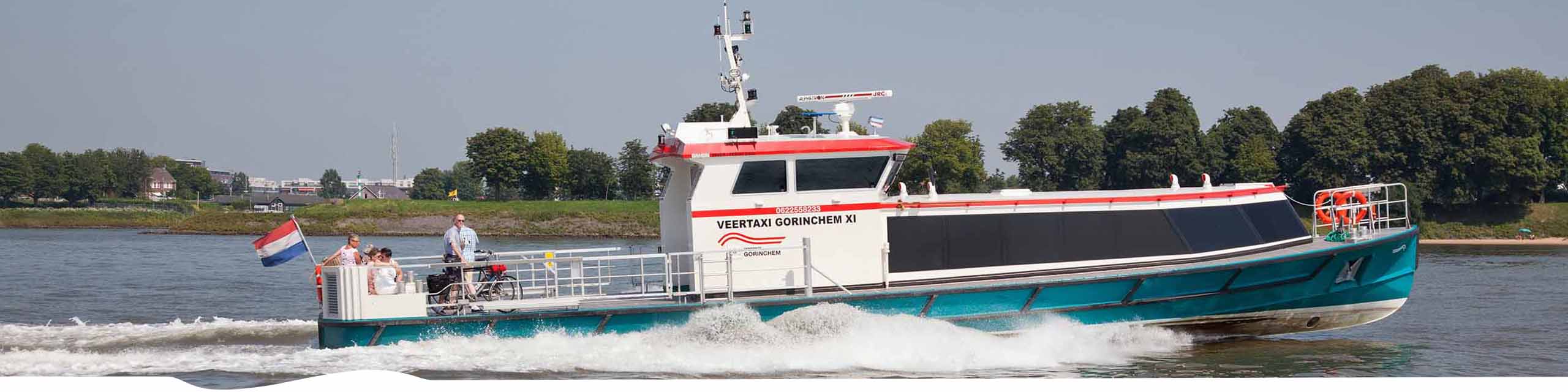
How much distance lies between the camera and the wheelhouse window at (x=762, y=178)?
463 inches

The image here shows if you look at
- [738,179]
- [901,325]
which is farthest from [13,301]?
[901,325]

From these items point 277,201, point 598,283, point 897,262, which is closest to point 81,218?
point 277,201

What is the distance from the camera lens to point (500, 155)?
65.4m

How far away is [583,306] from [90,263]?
22.8 meters

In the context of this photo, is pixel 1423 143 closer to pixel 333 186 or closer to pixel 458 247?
pixel 458 247

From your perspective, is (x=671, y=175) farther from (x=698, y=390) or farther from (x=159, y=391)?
(x=159, y=391)

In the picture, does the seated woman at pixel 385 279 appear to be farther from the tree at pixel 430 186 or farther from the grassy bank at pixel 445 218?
the tree at pixel 430 186

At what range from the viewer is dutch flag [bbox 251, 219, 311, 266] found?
1213 centimetres

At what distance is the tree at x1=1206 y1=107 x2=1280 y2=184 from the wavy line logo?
126 ft

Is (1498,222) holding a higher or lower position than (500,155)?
lower

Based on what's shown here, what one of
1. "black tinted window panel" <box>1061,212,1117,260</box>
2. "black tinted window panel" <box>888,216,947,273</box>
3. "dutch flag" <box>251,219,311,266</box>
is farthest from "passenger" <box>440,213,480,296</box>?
"black tinted window panel" <box>1061,212,1117,260</box>

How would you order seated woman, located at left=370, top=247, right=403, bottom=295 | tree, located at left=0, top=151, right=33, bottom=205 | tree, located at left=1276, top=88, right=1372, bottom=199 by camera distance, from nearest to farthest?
seated woman, located at left=370, top=247, right=403, bottom=295
tree, located at left=1276, top=88, right=1372, bottom=199
tree, located at left=0, top=151, right=33, bottom=205

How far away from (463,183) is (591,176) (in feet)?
205

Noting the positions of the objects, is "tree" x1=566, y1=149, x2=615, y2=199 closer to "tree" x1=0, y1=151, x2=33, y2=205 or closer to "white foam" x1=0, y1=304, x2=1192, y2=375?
"tree" x1=0, y1=151, x2=33, y2=205
